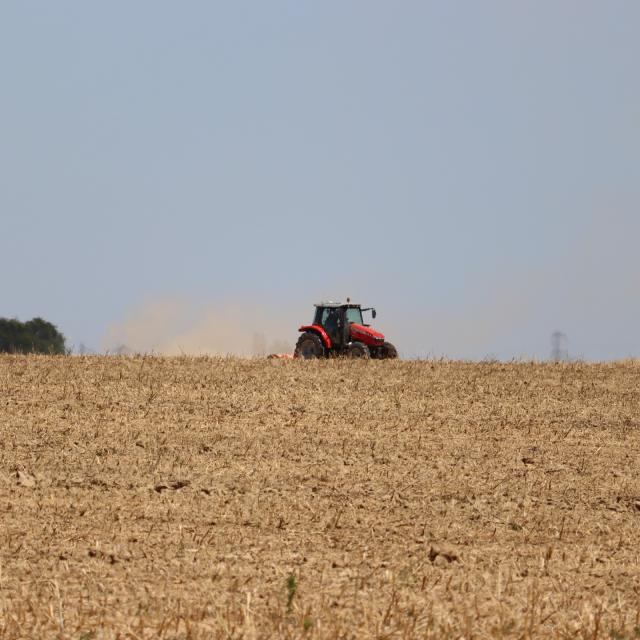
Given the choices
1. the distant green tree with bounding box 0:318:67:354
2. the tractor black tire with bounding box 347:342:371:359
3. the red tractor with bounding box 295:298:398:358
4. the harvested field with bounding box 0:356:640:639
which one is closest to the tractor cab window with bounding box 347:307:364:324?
the red tractor with bounding box 295:298:398:358

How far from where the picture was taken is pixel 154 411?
19078mm

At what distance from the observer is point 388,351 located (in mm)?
28031

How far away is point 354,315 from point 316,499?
562 inches

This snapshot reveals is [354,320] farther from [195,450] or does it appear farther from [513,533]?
[513,533]

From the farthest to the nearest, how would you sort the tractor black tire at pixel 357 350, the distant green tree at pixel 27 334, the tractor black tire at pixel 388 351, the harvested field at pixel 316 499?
the distant green tree at pixel 27 334 → the tractor black tire at pixel 388 351 → the tractor black tire at pixel 357 350 → the harvested field at pixel 316 499

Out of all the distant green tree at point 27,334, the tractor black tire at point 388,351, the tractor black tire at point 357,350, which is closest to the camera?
the tractor black tire at point 357,350

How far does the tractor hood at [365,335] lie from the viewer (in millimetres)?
28156

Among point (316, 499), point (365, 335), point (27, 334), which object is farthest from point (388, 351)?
point (27, 334)

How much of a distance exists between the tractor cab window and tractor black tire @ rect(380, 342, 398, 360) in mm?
988

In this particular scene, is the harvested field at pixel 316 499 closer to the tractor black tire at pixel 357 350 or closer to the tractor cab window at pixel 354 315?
the tractor black tire at pixel 357 350

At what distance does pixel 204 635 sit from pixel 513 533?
5909 mm

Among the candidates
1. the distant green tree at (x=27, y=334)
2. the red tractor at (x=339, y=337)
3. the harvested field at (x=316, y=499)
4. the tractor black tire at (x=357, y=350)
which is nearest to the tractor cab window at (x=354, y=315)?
the red tractor at (x=339, y=337)

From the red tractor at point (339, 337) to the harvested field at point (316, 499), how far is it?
3.72 m

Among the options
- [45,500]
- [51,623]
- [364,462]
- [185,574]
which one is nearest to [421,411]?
[364,462]
